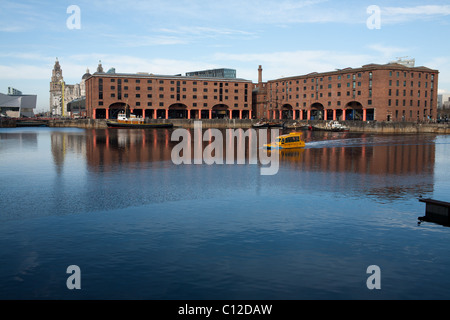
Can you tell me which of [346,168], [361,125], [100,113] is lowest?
[346,168]

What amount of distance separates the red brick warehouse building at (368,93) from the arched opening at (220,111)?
23.5 metres

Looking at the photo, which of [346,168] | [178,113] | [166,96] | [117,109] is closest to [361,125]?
[166,96]

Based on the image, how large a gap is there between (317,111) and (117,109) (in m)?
68.4

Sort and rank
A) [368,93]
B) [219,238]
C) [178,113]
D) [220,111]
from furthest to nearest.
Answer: [220,111] → [178,113] → [368,93] → [219,238]

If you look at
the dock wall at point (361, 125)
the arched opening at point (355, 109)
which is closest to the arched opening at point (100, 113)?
the dock wall at point (361, 125)

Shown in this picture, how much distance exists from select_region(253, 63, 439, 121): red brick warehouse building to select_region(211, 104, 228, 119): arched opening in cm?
2348

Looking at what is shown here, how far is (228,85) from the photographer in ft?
484

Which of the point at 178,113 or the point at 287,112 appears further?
the point at 287,112

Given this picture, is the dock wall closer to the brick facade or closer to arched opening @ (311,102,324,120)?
the brick facade

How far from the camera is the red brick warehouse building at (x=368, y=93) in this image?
11612 centimetres

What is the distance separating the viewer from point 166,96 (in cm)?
13850

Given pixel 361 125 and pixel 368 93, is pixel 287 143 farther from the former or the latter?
pixel 368 93
